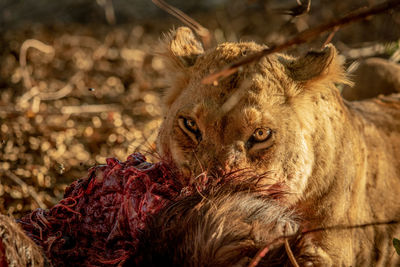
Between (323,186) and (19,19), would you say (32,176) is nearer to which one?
(323,186)

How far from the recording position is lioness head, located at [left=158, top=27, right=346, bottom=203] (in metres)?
1.96

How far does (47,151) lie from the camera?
375cm

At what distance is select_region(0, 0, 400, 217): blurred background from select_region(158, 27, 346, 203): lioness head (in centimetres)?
22

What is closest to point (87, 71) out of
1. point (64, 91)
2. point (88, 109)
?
point (64, 91)

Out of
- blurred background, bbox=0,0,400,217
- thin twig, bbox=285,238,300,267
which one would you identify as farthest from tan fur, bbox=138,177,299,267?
blurred background, bbox=0,0,400,217

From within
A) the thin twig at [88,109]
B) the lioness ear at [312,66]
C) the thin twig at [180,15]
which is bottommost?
the thin twig at [88,109]

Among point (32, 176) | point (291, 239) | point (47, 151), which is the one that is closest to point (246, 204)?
point (291, 239)

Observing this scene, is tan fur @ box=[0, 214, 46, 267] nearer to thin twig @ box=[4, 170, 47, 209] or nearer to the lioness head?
the lioness head

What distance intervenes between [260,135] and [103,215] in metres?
0.66

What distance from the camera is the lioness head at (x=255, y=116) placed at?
6.43 ft

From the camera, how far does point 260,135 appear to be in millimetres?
1990

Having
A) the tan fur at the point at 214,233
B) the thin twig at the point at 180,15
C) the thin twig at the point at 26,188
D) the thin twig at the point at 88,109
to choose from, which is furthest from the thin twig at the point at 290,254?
the thin twig at the point at 88,109

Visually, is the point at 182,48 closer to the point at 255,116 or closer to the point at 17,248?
the point at 255,116

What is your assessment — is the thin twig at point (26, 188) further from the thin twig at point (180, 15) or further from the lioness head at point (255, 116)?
the thin twig at point (180, 15)
